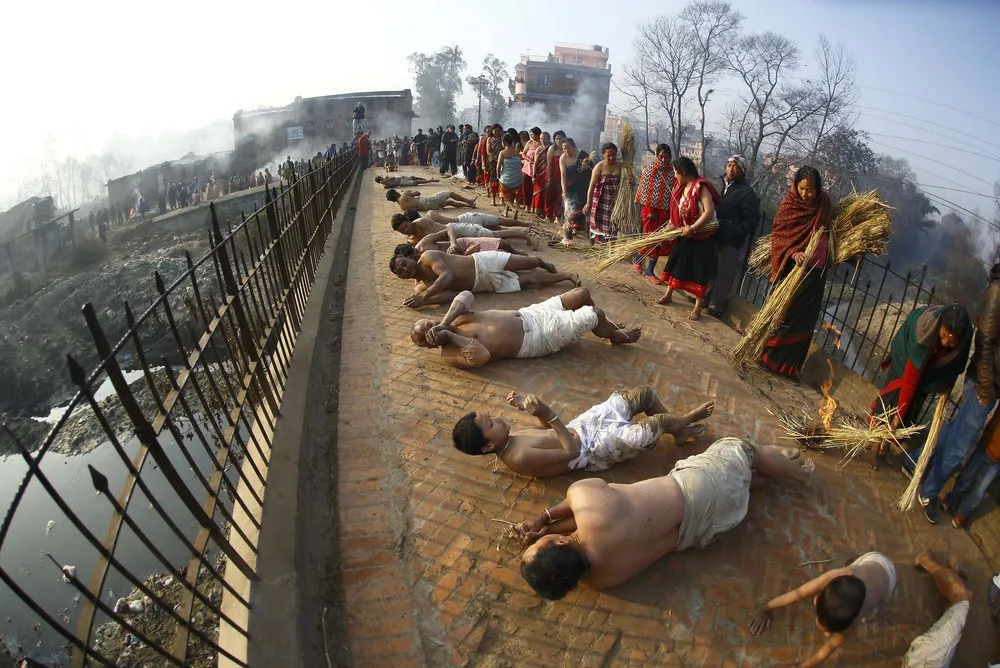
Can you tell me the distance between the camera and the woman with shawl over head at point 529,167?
34.1ft

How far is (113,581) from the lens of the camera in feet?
18.9

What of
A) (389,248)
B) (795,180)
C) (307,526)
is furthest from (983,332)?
(389,248)

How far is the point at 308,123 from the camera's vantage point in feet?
134

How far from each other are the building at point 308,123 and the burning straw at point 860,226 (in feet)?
134

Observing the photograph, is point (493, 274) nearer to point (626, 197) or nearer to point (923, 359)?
point (626, 197)

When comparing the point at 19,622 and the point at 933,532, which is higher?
the point at 933,532

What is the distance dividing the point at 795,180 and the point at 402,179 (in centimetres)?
1309

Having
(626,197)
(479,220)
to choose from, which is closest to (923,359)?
(626,197)

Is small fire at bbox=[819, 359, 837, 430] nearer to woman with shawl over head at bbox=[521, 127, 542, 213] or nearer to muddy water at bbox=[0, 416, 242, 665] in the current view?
muddy water at bbox=[0, 416, 242, 665]

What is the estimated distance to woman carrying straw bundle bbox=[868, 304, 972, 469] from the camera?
3.30 metres

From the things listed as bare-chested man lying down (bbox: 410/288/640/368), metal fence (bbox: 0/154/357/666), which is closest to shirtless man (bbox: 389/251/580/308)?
bare-chested man lying down (bbox: 410/288/640/368)

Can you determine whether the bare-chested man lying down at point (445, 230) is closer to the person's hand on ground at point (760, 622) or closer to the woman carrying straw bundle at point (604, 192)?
the woman carrying straw bundle at point (604, 192)

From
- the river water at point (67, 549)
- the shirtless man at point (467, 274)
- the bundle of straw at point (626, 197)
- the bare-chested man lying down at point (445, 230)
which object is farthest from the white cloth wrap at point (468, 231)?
the river water at point (67, 549)

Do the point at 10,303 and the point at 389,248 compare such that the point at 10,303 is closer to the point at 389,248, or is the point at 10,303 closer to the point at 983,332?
the point at 389,248
